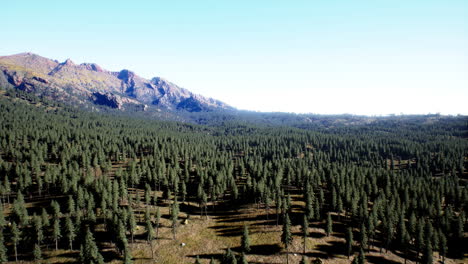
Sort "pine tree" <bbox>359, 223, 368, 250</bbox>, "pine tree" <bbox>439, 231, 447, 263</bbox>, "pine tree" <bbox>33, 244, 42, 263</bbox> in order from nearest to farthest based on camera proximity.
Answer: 1. "pine tree" <bbox>33, 244, 42, 263</bbox>
2. "pine tree" <bbox>439, 231, 447, 263</bbox>
3. "pine tree" <bbox>359, 223, 368, 250</bbox>

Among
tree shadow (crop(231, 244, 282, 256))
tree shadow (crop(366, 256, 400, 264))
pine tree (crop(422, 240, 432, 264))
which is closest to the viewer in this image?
pine tree (crop(422, 240, 432, 264))

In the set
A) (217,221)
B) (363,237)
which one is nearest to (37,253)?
(217,221)

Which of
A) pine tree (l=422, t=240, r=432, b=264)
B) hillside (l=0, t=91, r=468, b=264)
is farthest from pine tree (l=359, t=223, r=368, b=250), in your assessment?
pine tree (l=422, t=240, r=432, b=264)

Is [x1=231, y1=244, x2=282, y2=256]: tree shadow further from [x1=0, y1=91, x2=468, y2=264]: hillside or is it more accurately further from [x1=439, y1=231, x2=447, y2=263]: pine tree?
[x1=439, y1=231, x2=447, y2=263]: pine tree

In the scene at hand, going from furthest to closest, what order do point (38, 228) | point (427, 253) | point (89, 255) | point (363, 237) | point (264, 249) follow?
1. point (264, 249)
2. point (363, 237)
3. point (38, 228)
4. point (427, 253)
5. point (89, 255)

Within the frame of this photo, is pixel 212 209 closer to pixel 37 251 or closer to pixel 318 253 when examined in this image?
pixel 318 253

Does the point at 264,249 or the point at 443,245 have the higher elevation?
the point at 443,245

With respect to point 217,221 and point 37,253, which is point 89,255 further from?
point 217,221

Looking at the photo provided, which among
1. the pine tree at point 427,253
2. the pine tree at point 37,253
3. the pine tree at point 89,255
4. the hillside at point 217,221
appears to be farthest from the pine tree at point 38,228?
the pine tree at point 427,253

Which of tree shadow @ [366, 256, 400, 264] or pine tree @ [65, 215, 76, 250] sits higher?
pine tree @ [65, 215, 76, 250]

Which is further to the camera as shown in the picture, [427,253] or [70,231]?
[70,231]

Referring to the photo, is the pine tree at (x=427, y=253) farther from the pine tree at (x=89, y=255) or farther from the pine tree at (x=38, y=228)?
the pine tree at (x=38, y=228)

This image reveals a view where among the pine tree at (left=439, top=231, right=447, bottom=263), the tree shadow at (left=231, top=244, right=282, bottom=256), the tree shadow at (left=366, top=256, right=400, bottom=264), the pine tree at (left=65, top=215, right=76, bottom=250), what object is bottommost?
the tree shadow at (left=366, top=256, right=400, bottom=264)
